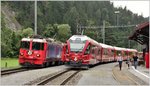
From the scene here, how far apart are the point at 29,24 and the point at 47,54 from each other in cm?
10599

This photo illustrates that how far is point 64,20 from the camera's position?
407 ft

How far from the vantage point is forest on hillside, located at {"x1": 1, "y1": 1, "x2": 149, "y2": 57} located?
9401 centimetres

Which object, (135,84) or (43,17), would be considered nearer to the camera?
(135,84)

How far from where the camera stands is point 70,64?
36.0m

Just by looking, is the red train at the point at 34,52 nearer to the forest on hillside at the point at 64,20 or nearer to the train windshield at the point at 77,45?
the train windshield at the point at 77,45

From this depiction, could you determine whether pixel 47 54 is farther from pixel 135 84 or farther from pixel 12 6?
pixel 12 6

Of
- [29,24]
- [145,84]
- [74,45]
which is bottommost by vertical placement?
[145,84]

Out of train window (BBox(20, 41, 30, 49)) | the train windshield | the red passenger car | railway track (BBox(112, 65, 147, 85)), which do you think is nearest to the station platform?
railway track (BBox(112, 65, 147, 85))

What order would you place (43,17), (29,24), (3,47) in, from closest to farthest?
(3,47)
(29,24)
(43,17)

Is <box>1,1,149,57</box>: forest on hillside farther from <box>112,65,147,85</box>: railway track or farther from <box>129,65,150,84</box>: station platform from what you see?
<box>112,65,147,85</box>: railway track

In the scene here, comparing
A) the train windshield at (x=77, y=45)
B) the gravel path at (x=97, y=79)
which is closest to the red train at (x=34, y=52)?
the train windshield at (x=77, y=45)

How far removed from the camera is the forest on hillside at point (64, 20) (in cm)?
9401

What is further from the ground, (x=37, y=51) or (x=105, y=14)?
(x=105, y=14)

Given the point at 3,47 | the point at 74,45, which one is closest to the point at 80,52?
the point at 74,45
